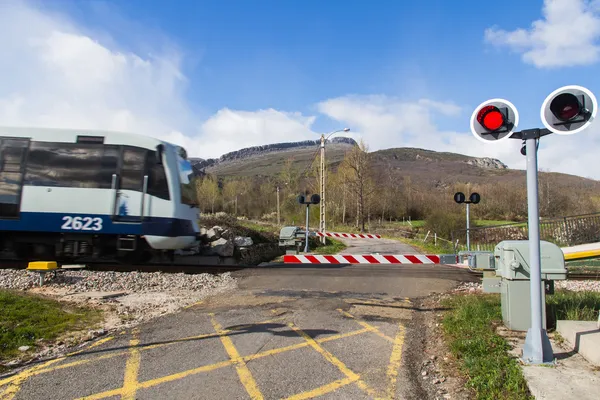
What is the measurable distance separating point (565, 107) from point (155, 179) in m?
7.98

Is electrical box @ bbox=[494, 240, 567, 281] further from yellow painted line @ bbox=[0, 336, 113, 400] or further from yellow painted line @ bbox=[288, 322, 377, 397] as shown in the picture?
yellow painted line @ bbox=[0, 336, 113, 400]

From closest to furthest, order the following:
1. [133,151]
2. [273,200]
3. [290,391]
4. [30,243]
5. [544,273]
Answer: [290,391] < [544,273] < [133,151] < [30,243] < [273,200]

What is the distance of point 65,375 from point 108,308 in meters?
3.17

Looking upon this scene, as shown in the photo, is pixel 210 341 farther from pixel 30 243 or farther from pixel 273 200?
pixel 273 200

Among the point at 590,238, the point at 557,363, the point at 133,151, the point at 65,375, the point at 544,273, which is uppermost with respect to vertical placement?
the point at 133,151

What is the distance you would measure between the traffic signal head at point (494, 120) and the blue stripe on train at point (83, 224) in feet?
23.0

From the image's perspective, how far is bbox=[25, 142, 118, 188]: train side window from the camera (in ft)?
29.6

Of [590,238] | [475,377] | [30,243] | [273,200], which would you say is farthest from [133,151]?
[273,200]

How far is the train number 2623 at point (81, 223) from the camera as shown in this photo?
9.01m

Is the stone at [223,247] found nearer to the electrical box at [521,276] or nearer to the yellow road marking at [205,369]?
the yellow road marking at [205,369]

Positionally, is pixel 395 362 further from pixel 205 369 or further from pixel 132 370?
pixel 132 370

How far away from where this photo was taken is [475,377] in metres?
3.83

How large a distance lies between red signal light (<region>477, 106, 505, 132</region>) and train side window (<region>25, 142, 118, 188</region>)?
25.7 feet

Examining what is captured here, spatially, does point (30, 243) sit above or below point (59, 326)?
above
